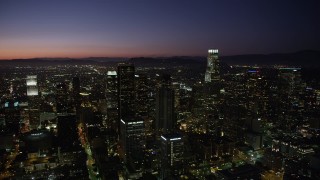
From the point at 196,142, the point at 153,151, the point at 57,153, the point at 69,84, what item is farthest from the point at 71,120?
the point at 69,84

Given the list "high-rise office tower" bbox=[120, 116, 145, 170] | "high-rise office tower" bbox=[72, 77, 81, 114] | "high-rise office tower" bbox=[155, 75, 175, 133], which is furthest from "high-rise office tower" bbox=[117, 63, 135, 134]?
"high-rise office tower" bbox=[120, 116, 145, 170]

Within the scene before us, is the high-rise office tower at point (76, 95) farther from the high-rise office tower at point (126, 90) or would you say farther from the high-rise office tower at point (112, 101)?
the high-rise office tower at point (126, 90)

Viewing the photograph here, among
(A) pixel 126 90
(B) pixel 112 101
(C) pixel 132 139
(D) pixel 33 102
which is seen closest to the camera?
(C) pixel 132 139

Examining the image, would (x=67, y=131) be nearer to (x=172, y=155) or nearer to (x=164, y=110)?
(x=164, y=110)

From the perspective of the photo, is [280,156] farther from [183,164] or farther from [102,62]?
[102,62]

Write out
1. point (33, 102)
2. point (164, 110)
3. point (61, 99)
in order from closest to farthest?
point (164, 110) → point (61, 99) → point (33, 102)

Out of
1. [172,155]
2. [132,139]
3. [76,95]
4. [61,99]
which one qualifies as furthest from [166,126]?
[76,95]
